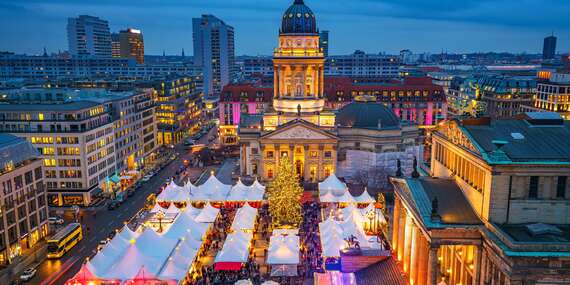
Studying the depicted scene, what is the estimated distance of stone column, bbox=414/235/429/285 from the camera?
140 ft

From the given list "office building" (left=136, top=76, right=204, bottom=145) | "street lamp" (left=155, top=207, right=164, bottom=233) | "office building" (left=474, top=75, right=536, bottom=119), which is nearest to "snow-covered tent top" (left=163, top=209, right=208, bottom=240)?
"street lamp" (left=155, top=207, right=164, bottom=233)

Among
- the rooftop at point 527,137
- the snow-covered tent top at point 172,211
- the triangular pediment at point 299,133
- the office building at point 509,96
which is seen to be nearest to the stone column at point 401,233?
the rooftop at point 527,137

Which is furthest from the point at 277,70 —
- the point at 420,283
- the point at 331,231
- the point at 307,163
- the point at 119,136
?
the point at 420,283

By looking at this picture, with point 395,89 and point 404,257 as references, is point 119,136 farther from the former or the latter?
point 395,89

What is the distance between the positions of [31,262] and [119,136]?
45.6m

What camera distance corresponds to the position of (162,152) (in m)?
139

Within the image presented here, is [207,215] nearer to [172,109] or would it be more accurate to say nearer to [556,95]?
[172,109]

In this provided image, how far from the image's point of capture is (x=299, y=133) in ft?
335

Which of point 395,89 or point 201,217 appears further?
point 395,89

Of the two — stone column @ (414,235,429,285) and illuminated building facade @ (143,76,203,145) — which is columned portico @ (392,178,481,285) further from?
illuminated building facade @ (143,76,203,145)

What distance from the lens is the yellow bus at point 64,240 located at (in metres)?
64.8

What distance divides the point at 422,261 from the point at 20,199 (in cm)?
4997

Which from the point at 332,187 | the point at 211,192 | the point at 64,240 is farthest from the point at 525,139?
the point at 64,240

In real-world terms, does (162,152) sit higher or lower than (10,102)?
lower
